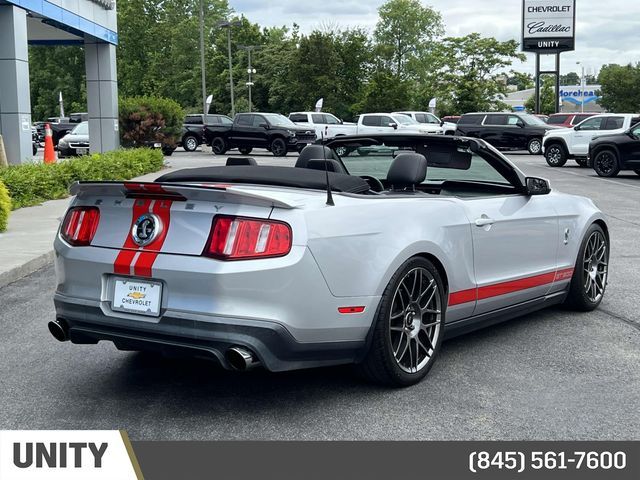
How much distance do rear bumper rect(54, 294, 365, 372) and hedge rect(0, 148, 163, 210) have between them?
29.2 ft

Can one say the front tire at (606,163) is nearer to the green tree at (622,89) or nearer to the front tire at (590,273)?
the front tire at (590,273)

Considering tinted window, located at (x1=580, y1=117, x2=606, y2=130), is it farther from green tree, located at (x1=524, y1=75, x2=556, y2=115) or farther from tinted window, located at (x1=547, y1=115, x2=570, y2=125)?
green tree, located at (x1=524, y1=75, x2=556, y2=115)

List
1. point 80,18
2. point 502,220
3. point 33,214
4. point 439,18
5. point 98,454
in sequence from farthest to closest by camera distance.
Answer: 1. point 439,18
2. point 80,18
3. point 33,214
4. point 502,220
5. point 98,454

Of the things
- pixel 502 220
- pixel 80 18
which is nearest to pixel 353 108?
pixel 80 18

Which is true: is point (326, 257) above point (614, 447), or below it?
above

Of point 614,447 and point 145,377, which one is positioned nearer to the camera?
point 614,447

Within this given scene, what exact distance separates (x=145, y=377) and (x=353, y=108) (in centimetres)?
6984

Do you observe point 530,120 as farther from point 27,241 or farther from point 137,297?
point 137,297

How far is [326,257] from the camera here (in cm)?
448

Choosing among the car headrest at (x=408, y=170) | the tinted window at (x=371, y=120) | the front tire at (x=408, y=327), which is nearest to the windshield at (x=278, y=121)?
the tinted window at (x=371, y=120)

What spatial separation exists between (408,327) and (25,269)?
5605 mm

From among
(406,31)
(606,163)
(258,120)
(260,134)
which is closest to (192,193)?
(606,163)

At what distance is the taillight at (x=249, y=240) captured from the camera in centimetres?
434

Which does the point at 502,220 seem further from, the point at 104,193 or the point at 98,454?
the point at 98,454
